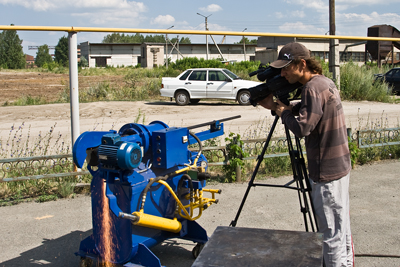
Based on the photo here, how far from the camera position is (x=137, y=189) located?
11.4 ft

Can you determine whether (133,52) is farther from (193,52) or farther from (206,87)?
(206,87)

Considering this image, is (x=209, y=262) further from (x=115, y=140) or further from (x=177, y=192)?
(x=177, y=192)

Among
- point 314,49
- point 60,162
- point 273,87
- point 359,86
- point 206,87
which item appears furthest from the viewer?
point 314,49

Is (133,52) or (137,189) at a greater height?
(133,52)

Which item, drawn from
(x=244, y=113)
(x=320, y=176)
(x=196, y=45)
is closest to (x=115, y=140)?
(x=320, y=176)

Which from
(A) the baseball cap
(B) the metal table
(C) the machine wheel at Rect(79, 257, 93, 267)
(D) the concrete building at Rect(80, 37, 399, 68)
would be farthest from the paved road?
(D) the concrete building at Rect(80, 37, 399, 68)

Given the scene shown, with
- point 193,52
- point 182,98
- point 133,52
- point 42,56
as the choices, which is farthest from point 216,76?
point 42,56

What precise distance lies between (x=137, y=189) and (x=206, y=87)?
15.1 meters

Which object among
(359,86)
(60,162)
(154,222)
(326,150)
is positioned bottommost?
(154,222)

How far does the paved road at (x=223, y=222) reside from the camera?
4258 mm

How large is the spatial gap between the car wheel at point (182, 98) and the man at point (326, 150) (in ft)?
49.9

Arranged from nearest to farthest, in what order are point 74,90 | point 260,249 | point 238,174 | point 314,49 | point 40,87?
point 260,249 → point 74,90 → point 238,174 → point 40,87 → point 314,49

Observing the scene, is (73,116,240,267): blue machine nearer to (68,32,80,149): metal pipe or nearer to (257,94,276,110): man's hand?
(257,94,276,110): man's hand

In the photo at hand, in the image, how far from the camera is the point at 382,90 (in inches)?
745
